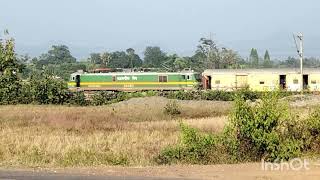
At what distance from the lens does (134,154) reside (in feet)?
50.6

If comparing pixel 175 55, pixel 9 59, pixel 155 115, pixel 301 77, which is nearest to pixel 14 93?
pixel 9 59

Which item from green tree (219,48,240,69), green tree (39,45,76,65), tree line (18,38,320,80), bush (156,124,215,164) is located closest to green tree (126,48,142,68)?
tree line (18,38,320,80)

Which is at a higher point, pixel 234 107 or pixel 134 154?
pixel 234 107

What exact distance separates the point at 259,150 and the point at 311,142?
148 centimetres

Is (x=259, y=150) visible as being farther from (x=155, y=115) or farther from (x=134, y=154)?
(x=155, y=115)

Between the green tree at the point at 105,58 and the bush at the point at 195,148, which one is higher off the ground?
the green tree at the point at 105,58

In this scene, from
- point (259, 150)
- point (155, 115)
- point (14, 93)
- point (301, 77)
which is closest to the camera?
point (259, 150)

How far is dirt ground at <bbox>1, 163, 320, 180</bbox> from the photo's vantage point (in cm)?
1080

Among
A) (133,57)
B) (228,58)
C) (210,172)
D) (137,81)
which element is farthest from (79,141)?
(133,57)

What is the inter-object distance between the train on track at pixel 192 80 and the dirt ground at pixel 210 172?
4446cm

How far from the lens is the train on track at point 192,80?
2211 inches

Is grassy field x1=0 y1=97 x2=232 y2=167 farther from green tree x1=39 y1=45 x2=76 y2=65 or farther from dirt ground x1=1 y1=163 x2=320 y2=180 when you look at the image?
green tree x1=39 y1=45 x2=76 y2=65

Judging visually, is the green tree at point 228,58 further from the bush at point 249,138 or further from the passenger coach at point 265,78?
the bush at point 249,138

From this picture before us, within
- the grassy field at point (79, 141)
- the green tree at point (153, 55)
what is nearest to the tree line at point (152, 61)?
the green tree at point (153, 55)
